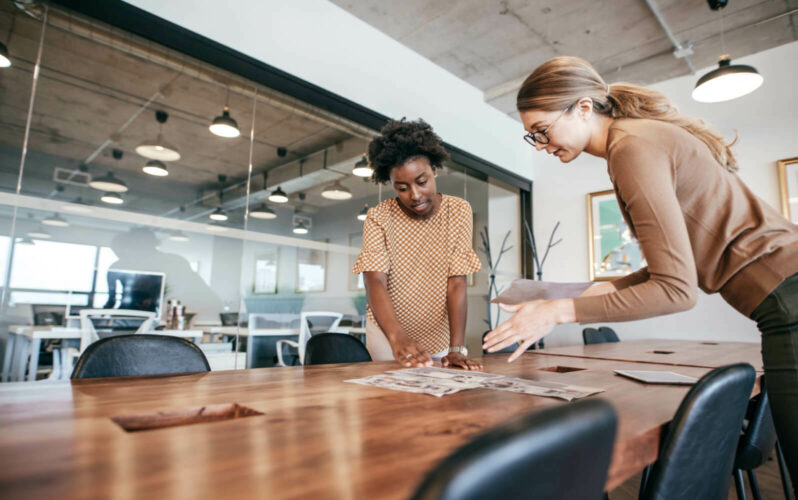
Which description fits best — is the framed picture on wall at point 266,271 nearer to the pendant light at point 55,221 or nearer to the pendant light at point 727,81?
the pendant light at point 55,221

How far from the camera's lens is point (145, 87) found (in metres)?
2.72

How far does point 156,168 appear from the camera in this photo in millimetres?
2812

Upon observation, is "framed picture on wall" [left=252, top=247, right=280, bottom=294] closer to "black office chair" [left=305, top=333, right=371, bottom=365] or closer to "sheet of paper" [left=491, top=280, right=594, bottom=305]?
"black office chair" [left=305, top=333, right=371, bottom=365]

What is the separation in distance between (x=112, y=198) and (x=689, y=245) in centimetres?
287

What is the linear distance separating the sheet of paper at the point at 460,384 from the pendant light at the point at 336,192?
A: 9.13 feet

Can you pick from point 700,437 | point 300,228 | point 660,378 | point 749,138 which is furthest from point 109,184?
point 749,138

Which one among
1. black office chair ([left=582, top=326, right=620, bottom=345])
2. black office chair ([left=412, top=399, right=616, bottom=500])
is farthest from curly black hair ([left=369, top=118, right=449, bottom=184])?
black office chair ([left=582, top=326, right=620, bottom=345])

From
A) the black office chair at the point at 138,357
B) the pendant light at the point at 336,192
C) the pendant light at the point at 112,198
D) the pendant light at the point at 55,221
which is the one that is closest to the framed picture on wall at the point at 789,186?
the pendant light at the point at 336,192

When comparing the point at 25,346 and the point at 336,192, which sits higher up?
the point at 336,192

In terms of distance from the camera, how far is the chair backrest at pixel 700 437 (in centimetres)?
62

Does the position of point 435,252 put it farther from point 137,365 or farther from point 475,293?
point 475,293

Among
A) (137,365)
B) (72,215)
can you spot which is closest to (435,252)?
(137,365)

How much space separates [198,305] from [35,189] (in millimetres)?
1080

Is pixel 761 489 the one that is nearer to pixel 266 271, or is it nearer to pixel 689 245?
pixel 689 245
